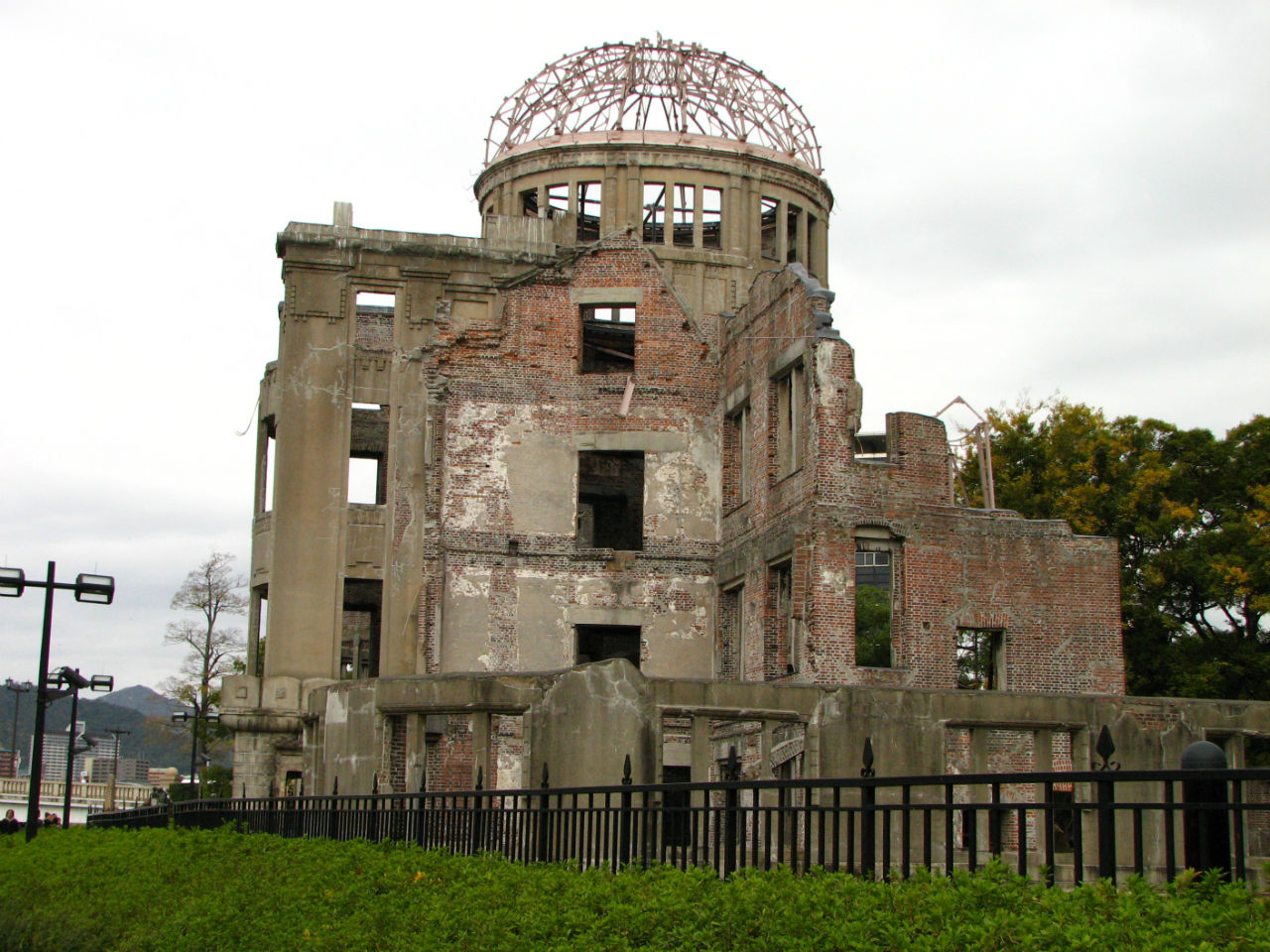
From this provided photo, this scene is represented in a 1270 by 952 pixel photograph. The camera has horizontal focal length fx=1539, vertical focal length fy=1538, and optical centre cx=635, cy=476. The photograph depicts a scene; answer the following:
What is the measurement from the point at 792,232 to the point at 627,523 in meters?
10.6

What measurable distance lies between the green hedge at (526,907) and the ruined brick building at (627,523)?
27.9 ft

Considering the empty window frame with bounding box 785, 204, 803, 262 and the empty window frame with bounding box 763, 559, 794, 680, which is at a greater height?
the empty window frame with bounding box 785, 204, 803, 262

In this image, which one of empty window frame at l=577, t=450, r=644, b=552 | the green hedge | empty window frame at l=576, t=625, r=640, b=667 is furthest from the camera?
empty window frame at l=577, t=450, r=644, b=552

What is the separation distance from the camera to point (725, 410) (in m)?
32.0

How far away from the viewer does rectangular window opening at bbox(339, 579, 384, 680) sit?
1377 inches

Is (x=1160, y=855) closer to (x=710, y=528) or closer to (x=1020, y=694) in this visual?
(x=1020, y=694)

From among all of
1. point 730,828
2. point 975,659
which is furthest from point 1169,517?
point 730,828

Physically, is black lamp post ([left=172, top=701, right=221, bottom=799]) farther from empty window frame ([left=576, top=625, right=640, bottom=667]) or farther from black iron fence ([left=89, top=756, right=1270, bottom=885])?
black iron fence ([left=89, top=756, right=1270, bottom=885])

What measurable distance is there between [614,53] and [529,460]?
13377mm

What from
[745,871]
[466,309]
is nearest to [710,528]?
[466,309]

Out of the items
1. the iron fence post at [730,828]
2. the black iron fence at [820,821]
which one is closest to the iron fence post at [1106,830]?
the black iron fence at [820,821]

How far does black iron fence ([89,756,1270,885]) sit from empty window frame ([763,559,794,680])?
2261 mm

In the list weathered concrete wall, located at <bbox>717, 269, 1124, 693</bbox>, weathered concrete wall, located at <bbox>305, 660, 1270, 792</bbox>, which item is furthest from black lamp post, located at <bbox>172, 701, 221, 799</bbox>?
weathered concrete wall, located at <bbox>305, 660, 1270, 792</bbox>

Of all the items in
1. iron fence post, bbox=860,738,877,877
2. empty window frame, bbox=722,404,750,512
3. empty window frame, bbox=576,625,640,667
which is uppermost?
empty window frame, bbox=722,404,750,512
